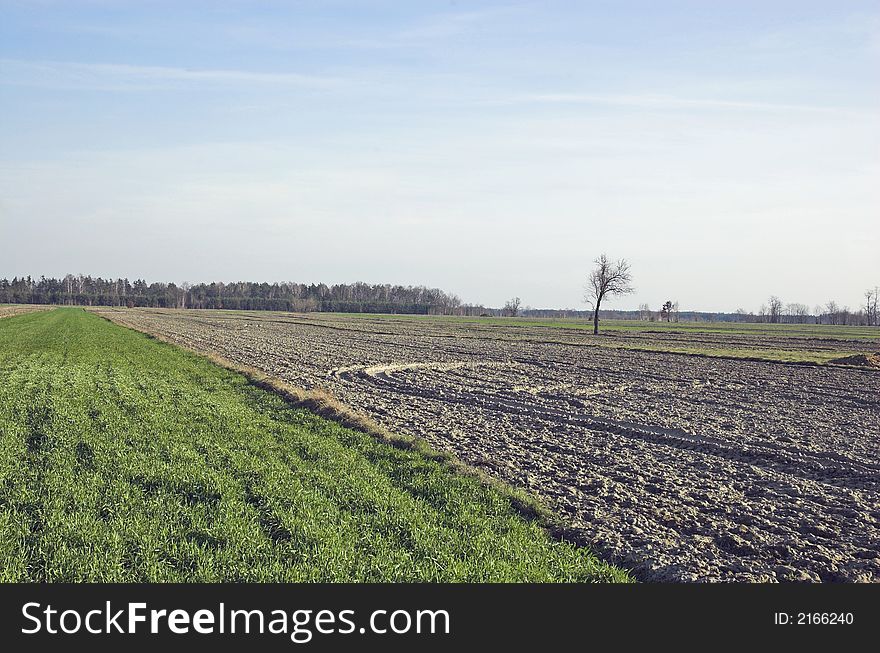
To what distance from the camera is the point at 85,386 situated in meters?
19.2

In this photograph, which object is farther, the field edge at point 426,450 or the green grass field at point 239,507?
the field edge at point 426,450

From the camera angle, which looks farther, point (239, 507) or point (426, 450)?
point (426, 450)

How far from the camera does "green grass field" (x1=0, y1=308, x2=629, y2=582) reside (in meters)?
6.82

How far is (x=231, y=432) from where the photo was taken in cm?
1338

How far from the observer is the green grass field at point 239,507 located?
682 cm

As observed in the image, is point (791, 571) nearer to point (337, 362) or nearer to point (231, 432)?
point (231, 432)

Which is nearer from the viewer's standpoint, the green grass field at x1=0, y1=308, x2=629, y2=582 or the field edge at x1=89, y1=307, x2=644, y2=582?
the green grass field at x1=0, y1=308, x2=629, y2=582

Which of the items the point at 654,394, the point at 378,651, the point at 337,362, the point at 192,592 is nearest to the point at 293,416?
the point at 192,592

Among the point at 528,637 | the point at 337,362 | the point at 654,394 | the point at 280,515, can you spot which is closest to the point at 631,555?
the point at 528,637

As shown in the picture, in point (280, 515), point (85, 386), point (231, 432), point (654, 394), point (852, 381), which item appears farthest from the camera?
point (852, 381)

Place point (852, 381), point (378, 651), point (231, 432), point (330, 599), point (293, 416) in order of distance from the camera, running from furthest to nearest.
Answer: point (852, 381) → point (293, 416) → point (231, 432) → point (330, 599) → point (378, 651)

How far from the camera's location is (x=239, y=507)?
28.1 feet

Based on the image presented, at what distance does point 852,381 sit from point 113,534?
97.0 feet

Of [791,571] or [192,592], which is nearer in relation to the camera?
[192,592]
